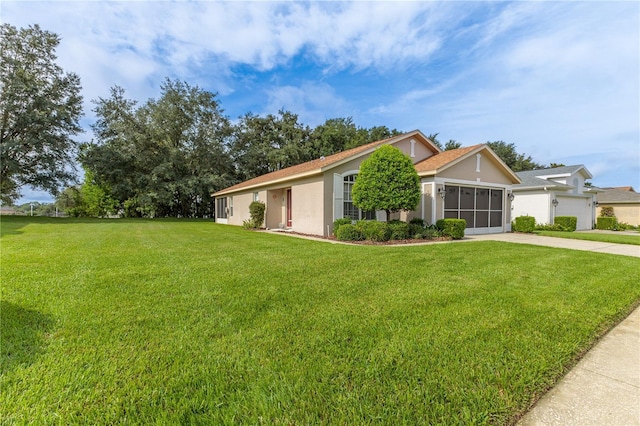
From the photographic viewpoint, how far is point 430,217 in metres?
12.6

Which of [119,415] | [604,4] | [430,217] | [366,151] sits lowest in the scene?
[119,415]

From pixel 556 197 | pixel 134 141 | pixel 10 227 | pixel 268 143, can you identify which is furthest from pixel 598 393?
pixel 268 143

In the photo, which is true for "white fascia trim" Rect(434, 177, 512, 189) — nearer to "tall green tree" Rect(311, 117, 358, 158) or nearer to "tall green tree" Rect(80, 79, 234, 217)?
"tall green tree" Rect(311, 117, 358, 158)

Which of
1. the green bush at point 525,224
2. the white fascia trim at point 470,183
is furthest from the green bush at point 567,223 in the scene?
the white fascia trim at point 470,183

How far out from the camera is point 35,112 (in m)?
20.1

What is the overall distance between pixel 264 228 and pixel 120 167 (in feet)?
63.8

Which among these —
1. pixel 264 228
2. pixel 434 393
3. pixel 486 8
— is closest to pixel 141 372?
pixel 434 393

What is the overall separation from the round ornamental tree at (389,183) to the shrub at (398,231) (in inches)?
24.7

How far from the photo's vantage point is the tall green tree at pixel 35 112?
20047 mm

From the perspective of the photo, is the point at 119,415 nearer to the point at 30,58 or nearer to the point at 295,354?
the point at 295,354

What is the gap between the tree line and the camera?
20828 millimetres

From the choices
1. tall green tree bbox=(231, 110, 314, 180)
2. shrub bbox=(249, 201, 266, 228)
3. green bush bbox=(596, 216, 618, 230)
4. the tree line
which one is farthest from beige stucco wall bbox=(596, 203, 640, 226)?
shrub bbox=(249, 201, 266, 228)

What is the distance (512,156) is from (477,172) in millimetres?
35645

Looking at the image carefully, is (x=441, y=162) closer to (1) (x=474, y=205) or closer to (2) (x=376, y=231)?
(1) (x=474, y=205)
